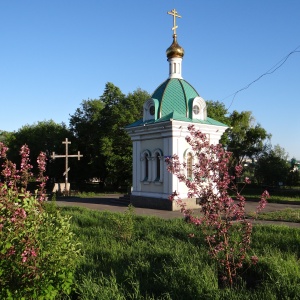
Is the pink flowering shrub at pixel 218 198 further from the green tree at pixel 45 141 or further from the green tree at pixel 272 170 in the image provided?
the green tree at pixel 45 141

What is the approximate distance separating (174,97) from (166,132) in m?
2.27

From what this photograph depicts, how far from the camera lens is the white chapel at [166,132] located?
16938mm

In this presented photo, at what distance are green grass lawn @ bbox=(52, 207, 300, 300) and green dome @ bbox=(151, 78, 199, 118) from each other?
9.46 meters

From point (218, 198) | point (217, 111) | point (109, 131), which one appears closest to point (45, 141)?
point (109, 131)

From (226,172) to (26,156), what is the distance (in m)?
2.96

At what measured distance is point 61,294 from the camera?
5.47 m

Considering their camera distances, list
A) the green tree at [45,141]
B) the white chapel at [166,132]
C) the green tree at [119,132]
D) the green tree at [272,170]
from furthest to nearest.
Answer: the green tree at [45,141] < the green tree at [272,170] < the green tree at [119,132] < the white chapel at [166,132]

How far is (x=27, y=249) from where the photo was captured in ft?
14.1

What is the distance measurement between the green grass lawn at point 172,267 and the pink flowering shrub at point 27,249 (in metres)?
0.62

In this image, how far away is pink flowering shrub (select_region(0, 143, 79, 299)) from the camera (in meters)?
4.45

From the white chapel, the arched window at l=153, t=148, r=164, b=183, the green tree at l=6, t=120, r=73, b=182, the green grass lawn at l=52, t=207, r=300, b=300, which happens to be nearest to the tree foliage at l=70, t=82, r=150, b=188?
the green tree at l=6, t=120, r=73, b=182

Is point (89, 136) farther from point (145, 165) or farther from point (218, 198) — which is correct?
point (218, 198)

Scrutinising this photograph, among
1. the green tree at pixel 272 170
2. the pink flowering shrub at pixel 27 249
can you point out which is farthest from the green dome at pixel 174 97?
the green tree at pixel 272 170

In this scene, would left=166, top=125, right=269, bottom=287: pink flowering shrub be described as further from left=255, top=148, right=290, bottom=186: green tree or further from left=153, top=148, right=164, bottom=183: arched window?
left=255, top=148, right=290, bottom=186: green tree
